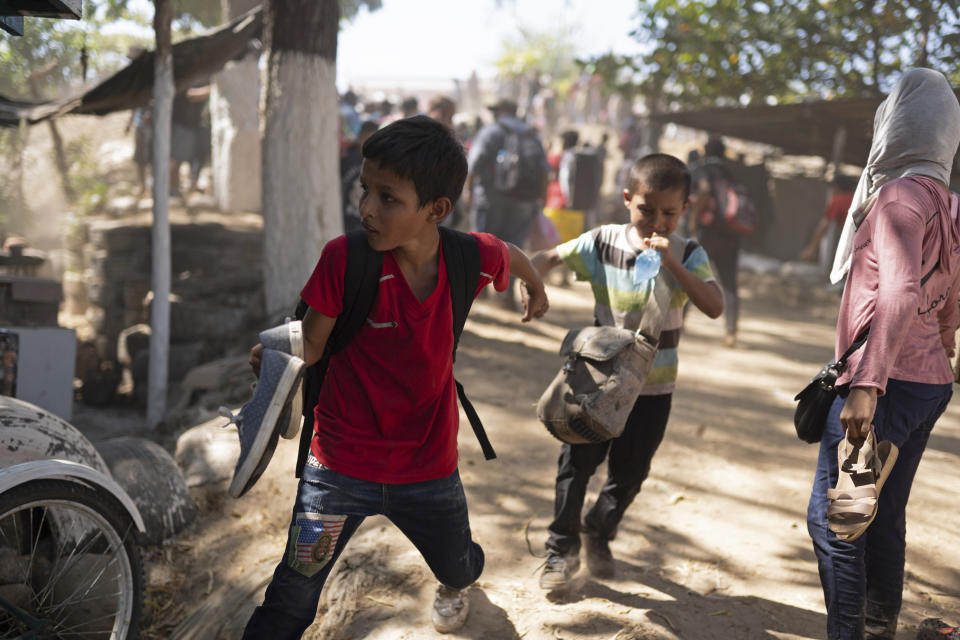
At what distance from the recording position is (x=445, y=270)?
244cm

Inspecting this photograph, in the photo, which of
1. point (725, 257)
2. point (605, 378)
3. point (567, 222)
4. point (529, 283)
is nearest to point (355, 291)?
point (529, 283)

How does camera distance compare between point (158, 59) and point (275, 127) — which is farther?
point (275, 127)

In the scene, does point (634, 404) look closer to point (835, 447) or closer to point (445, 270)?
point (835, 447)

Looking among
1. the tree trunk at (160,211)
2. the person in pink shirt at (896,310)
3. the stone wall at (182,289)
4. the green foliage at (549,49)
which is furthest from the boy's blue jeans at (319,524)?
the green foliage at (549,49)

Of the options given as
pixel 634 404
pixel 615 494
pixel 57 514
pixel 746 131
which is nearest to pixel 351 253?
pixel 634 404

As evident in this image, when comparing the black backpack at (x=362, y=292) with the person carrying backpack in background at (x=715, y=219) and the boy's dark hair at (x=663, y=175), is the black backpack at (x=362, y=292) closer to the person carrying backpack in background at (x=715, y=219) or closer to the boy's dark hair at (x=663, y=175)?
the boy's dark hair at (x=663, y=175)

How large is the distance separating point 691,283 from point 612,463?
32.5 inches

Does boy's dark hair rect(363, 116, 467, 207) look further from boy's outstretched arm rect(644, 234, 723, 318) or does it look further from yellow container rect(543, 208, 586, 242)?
yellow container rect(543, 208, 586, 242)

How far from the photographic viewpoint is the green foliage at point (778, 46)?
1111cm

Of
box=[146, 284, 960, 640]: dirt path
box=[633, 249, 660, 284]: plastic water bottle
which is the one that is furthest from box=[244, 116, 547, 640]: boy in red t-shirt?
box=[633, 249, 660, 284]: plastic water bottle

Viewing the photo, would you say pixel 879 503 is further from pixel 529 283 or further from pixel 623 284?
pixel 529 283

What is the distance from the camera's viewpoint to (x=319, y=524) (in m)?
2.37

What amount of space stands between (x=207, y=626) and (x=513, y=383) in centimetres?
355

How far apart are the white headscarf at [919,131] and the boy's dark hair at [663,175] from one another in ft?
2.23
